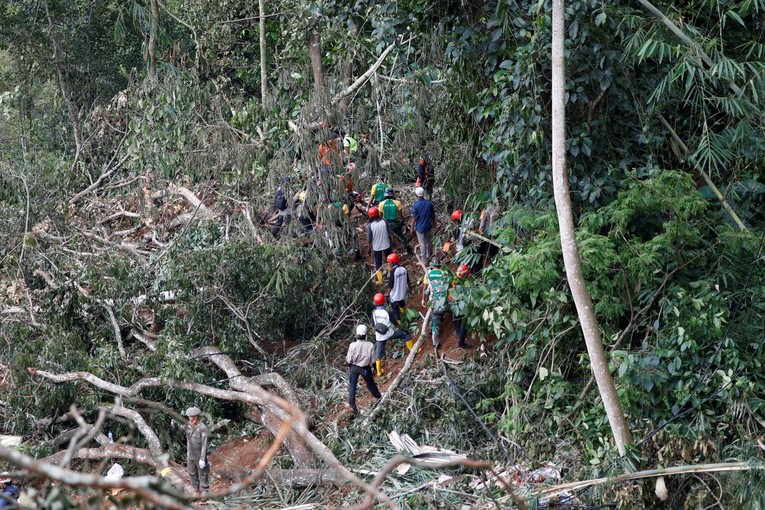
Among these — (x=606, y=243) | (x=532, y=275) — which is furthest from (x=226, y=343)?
(x=606, y=243)

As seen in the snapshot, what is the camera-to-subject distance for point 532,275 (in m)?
10.4

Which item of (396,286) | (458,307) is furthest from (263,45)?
(458,307)

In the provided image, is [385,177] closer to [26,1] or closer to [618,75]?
[618,75]

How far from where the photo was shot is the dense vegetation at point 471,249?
33.0ft

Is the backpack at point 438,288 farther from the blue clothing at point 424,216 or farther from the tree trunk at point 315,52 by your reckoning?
the tree trunk at point 315,52

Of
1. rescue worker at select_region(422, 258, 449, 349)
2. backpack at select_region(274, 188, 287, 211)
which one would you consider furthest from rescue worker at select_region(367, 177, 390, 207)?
rescue worker at select_region(422, 258, 449, 349)

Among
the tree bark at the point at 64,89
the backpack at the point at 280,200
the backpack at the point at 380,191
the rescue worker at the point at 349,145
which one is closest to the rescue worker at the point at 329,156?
the rescue worker at the point at 349,145

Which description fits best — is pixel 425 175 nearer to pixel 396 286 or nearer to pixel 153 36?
pixel 396 286

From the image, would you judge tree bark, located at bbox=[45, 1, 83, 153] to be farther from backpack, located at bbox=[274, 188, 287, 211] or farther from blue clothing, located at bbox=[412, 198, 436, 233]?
blue clothing, located at bbox=[412, 198, 436, 233]

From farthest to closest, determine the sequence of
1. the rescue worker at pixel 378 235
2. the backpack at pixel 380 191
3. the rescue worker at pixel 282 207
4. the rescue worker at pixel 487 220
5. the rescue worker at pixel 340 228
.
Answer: the backpack at pixel 380 191 → the rescue worker at pixel 378 235 → the rescue worker at pixel 282 207 → the rescue worker at pixel 340 228 → the rescue worker at pixel 487 220

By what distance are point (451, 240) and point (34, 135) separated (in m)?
10.5

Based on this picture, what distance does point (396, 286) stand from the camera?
43.2 feet

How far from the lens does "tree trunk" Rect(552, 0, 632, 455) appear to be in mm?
9086

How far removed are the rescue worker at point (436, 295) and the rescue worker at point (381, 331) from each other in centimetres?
49
